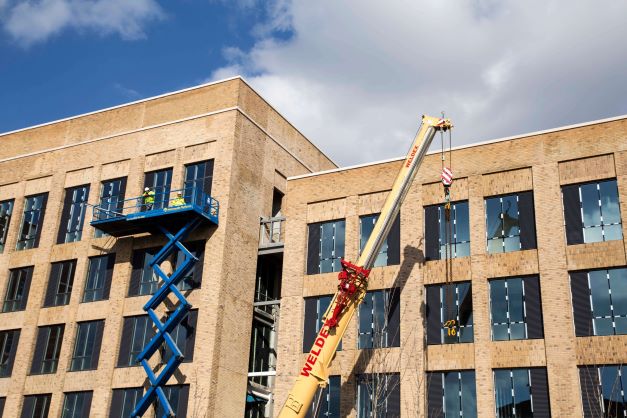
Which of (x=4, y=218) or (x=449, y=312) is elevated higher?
(x=4, y=218)

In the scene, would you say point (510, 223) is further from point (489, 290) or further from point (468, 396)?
point (468, 396)

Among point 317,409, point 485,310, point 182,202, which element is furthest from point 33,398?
point 485,310

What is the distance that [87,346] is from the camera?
4112cm

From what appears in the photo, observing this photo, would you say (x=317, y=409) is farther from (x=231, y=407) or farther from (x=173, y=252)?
(x=173, y=252)

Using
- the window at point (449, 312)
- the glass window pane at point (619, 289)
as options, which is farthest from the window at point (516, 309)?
the glass window pane at point (619, 289)

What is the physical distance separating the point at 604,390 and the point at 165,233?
2196cm

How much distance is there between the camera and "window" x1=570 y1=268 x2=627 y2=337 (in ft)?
105

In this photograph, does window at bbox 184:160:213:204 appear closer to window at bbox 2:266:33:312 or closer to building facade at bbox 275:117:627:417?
building facade at bbox 275:117:627:417

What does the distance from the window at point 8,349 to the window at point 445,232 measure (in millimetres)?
23385

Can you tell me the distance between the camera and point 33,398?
4141cm

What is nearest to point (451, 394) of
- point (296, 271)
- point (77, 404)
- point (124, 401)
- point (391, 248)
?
point (391, 248)

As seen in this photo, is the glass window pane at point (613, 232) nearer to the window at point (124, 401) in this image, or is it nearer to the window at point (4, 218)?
the window at point (124, 401)

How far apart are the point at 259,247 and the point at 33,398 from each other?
14.3 metres

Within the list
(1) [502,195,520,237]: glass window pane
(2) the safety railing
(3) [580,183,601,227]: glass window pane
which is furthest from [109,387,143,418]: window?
(3) [580,183,601,227]: glass window pane
